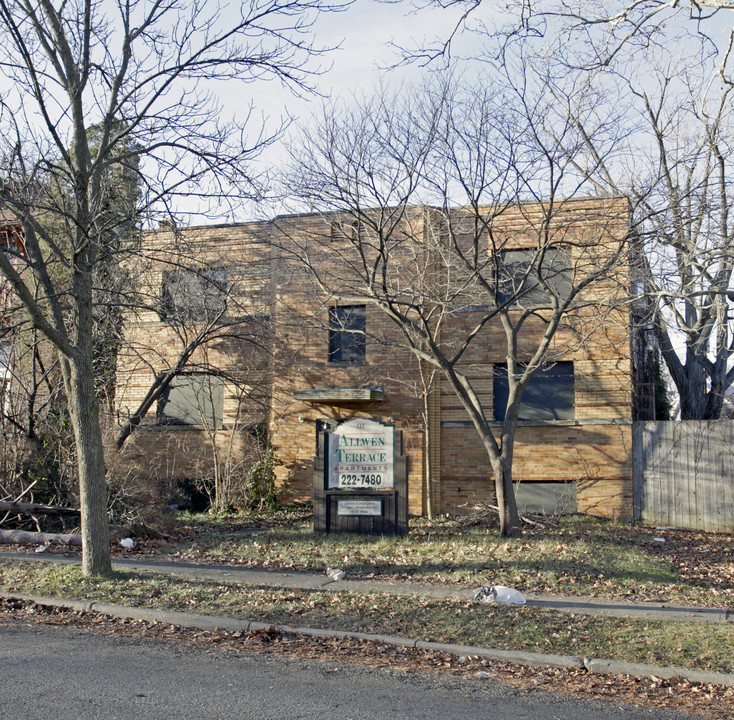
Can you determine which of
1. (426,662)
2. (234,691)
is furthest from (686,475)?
(234,691)

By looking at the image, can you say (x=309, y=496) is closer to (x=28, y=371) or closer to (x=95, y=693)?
(x=28, y=371)

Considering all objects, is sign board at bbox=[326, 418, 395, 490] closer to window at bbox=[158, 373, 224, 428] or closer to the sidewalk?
the sidewalk

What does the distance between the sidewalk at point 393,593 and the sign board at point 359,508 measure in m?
3.12

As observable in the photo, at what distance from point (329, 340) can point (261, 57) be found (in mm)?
10186

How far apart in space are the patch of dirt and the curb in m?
0.07

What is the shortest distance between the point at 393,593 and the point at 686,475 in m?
11.0

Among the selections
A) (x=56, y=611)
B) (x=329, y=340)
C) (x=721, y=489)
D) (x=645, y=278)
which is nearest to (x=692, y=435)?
(x=721, y=489)

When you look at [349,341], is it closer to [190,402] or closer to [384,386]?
[384,386]

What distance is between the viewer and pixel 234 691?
5707 mm

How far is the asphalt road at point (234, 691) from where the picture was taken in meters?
5.23

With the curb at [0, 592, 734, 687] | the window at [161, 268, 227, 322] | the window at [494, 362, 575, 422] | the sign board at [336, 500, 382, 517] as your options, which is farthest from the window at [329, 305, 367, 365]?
the curb at [0, 592, 734, 687]

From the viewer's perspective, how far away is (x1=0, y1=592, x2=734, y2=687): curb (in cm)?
640

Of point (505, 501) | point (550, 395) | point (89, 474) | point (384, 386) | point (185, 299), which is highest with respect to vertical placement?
point (185, 299)

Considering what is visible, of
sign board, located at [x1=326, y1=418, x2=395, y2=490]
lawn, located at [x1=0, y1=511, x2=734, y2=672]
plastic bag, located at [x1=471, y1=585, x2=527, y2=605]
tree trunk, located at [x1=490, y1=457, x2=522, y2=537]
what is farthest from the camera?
sign board, located at [x1=326, y1=418, x2=395, y2=490]
